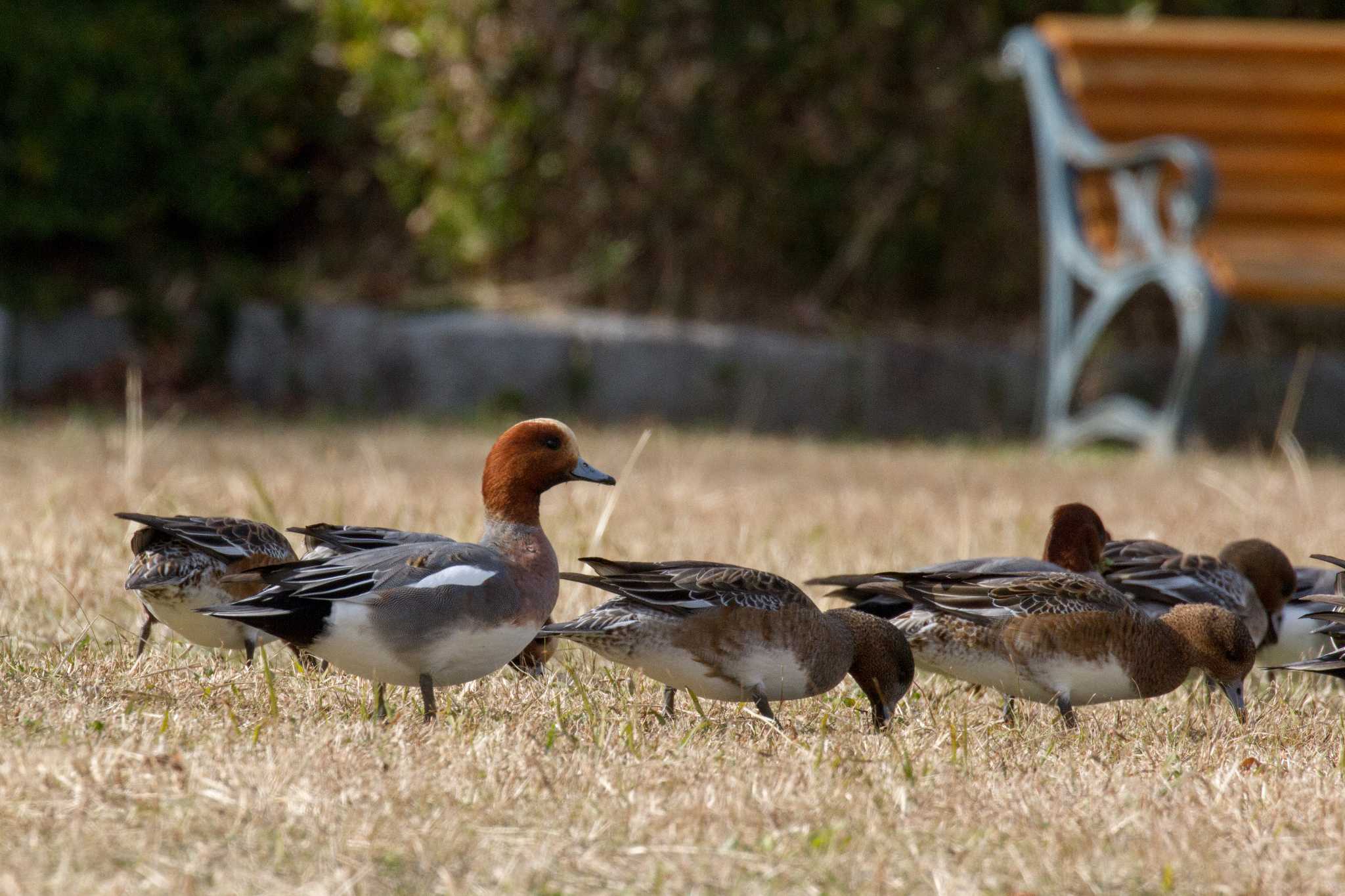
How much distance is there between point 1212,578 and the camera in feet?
11.8

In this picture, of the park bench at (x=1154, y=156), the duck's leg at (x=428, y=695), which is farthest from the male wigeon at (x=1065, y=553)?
the park bench at (x=1154, y=156)

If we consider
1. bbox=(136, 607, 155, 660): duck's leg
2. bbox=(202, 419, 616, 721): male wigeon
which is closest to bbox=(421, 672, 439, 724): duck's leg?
bbox=(202, 419, 616, 721): male wigeon

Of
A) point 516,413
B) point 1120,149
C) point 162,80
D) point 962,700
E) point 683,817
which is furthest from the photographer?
point 162,80

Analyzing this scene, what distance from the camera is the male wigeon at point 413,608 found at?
2771 millimetres

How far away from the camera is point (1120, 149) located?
750cm

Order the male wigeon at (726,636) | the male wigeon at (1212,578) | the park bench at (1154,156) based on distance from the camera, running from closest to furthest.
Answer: the male wigeon at (726,636) → the male wigeon at (1212,578) → the park bench at (1154,156)

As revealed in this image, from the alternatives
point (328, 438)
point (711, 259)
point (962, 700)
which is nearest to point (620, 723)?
point (962, 700)

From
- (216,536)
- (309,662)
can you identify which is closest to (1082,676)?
(309,662)

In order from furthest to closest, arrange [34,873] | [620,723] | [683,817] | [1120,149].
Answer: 1. [1120,149]
2. [620,723]
3. [683,817]
4. [34,873]

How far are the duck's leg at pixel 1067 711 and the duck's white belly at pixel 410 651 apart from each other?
3.21 ft

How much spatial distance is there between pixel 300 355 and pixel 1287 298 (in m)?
4.72

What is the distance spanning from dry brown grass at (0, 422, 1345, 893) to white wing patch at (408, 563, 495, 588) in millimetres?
235

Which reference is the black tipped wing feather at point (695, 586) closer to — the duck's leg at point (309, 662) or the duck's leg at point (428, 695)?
the duck's leg at point (428, 695)

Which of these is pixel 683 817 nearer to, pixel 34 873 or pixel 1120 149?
pixel 34 873
